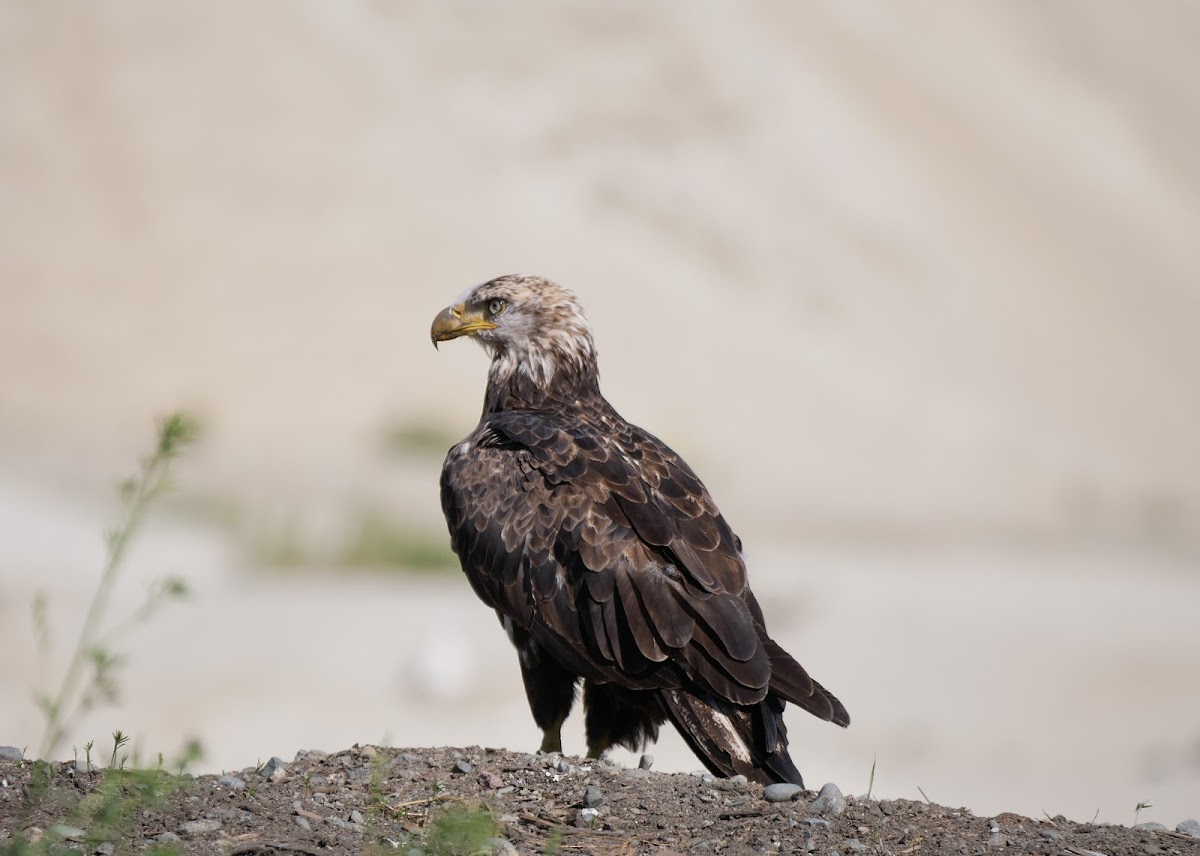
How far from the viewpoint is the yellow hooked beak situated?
817 centimetres

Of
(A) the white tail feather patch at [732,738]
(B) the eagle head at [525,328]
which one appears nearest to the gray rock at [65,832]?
(A) the white tail feather patch at [732,738]

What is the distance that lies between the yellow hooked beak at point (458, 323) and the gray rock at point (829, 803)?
3.62 meters

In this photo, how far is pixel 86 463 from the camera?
25.4m

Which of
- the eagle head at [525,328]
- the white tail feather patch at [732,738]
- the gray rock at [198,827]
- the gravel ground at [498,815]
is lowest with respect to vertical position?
the gray rock at [198,827]

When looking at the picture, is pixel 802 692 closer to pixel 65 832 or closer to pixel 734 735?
pixel 734 735

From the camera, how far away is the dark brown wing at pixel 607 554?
618cm

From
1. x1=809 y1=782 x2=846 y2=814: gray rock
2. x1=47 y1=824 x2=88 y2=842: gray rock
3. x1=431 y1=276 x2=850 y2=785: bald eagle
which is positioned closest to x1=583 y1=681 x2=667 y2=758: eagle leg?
x1=431 y1=276 x2=850 y2=785: bald eagle

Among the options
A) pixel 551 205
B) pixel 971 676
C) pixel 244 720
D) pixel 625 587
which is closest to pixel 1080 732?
pixel 971 676

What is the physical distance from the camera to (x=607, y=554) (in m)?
6.44

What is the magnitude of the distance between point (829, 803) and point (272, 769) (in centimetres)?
187

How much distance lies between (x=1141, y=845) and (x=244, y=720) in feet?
39.4

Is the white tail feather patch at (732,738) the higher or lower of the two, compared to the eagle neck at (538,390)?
lower

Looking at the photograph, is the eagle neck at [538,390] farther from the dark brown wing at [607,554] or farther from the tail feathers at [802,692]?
the tail feathers at [802,692]

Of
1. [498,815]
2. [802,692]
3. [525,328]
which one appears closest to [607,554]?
[802,692]
